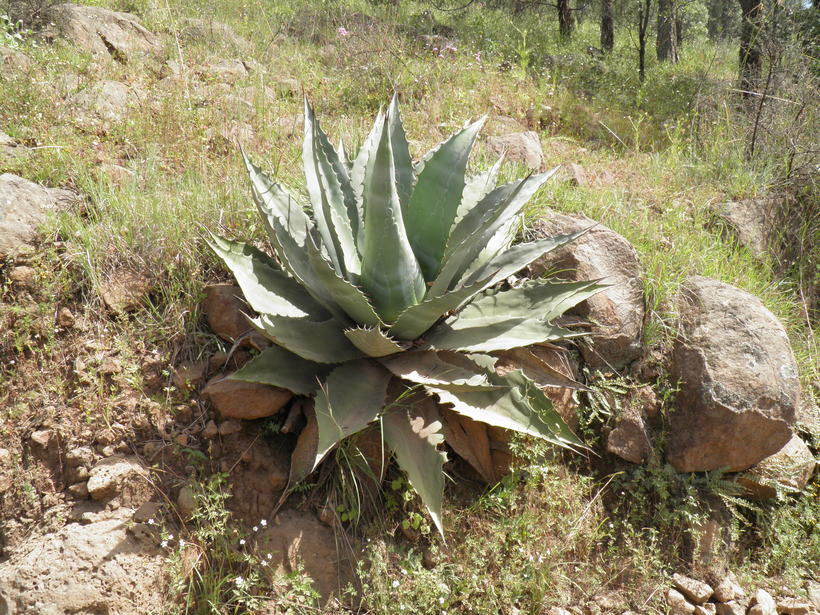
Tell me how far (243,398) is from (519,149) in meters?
2.38

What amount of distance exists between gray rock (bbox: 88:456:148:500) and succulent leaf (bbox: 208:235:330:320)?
2.56 ft

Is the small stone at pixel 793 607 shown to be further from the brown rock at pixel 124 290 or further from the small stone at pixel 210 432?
the brown rock at pixel 124 290

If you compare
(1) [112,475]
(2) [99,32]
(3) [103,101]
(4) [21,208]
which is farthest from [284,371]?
(2) [99,32]

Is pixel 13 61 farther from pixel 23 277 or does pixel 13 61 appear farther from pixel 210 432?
pixel 210 432

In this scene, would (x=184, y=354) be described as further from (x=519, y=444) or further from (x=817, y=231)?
(x=817, y=231)

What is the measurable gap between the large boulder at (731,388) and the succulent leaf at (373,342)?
4.95 feet

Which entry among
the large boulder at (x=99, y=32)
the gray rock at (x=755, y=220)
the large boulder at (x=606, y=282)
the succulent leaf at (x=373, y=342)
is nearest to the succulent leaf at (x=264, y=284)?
the succulent leaf at (x=373, y=342)

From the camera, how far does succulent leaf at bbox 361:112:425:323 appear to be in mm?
2291

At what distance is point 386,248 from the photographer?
235 cm

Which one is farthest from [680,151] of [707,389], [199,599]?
[199,599]

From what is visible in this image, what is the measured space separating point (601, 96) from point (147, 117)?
4.18 metres

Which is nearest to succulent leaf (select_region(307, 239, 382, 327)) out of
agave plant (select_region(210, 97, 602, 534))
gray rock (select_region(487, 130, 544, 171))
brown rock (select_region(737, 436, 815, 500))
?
agave plant (select_region(210, 97, 602, 534))

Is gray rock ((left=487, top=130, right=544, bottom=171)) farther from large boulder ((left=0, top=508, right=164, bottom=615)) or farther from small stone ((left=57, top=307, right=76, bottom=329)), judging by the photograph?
large boulder ((left=0, top=508, right=164, bottom=615))

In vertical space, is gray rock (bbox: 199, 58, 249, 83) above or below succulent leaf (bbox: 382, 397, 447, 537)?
above
